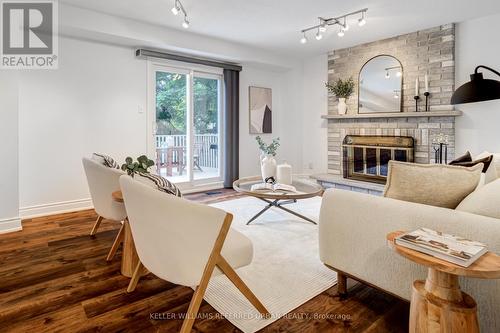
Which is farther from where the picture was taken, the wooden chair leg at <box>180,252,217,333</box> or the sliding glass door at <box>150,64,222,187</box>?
the sliding glass door at <box>150,64,222,187</box>

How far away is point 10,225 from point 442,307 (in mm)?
3822

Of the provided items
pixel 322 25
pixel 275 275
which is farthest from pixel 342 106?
pixel 275 275

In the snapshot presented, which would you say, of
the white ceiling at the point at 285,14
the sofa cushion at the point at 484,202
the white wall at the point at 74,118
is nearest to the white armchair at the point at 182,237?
the sofa cushion at the point at 484,202

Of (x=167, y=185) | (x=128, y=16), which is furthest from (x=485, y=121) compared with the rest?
(x=128, y=16)

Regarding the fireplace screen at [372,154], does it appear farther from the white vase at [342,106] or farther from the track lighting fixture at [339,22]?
the track lighting fixture at [339,22]

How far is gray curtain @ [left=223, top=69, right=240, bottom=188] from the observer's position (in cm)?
548

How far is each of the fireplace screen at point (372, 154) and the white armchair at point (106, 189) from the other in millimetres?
3744

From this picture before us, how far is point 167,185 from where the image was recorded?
6.57ft

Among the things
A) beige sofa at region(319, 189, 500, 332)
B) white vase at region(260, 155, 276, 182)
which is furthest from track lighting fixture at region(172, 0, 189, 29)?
beige sofa at region(319, 189, 500, 332)

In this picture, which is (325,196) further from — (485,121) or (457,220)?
(485,121)

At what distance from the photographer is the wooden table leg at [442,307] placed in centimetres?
119

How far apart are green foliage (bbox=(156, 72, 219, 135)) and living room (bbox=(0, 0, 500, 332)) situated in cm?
3

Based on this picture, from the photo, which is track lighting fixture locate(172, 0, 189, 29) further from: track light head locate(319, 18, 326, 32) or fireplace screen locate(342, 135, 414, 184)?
fireplace screen locate(342, 135, 414, 184)

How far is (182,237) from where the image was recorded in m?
1.43
